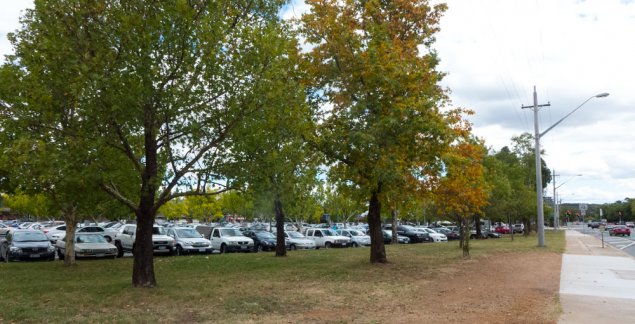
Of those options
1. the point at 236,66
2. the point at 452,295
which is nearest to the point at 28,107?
the point at 236,66

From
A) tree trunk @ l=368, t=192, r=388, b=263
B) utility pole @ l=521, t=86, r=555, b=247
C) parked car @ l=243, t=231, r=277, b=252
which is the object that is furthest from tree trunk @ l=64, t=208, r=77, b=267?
utility pole @ l=521, t=86, r=555, b=247

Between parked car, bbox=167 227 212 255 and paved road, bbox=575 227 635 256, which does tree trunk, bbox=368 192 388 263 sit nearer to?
parked car, bbox=167 227 212 255

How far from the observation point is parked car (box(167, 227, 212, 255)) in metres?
25.8

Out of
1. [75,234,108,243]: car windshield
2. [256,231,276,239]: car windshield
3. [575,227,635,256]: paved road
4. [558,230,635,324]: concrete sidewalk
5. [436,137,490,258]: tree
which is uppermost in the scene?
[436,137,490,258]: tree

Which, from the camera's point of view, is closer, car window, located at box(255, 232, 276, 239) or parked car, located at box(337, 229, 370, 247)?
car window, located at box(255, 232, 276, 239)

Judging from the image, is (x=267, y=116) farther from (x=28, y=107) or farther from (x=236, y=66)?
(x=28, y=107)

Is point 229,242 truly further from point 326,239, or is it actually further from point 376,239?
point 376,239

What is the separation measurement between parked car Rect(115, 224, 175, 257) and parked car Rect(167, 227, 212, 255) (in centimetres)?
37

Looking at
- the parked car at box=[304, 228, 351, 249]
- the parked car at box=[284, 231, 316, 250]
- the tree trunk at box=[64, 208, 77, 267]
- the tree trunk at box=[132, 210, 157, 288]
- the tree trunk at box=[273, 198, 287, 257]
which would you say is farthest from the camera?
the parked car at box=[304, 228, 351, 249]

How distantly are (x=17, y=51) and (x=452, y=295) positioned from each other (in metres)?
11.9

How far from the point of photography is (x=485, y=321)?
28.4ft

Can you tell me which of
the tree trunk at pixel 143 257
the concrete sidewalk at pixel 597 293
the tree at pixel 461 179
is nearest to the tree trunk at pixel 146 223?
the tree trunk at pixel 143 257

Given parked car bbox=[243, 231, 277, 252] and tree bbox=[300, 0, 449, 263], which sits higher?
tree bbox=[300, 0, 449, 263]

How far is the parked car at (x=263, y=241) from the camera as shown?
31.0 meters
